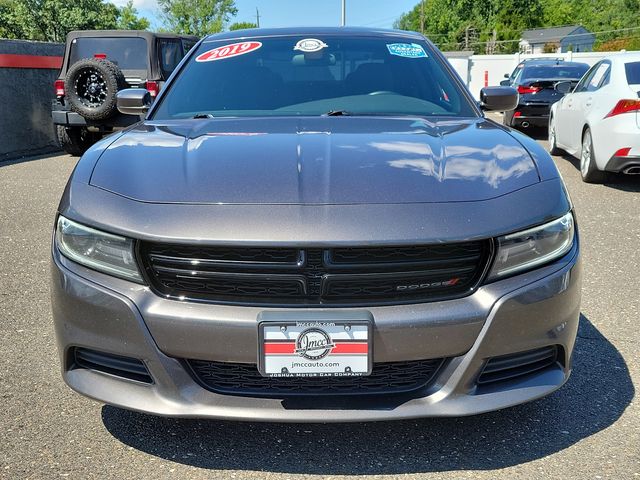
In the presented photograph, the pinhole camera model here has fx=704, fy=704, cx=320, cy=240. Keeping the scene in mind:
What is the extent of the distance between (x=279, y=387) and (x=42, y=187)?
6894 mm

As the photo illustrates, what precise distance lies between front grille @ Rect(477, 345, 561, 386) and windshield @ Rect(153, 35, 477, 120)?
145cm

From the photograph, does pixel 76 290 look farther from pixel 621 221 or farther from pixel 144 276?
pixel 621 221

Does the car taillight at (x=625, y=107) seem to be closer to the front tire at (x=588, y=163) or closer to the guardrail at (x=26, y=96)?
the front tire at (x=588, y=163)

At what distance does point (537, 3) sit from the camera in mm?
78188

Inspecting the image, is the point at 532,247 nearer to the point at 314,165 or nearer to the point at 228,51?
the point at 314,165

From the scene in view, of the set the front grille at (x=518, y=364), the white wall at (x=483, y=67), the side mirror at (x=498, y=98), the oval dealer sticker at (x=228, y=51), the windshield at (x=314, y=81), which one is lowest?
the white wall at (x=483, y=67)

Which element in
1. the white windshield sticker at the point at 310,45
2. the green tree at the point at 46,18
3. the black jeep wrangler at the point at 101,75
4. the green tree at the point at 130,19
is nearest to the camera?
the white windshield sticker at the point at 310,45

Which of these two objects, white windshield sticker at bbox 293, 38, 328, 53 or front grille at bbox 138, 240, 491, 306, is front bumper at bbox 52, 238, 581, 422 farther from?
white windshield sticker at bbox 293, 38, 328, 53

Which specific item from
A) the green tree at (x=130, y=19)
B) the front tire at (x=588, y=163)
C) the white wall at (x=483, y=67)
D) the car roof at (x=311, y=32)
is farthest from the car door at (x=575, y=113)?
the green tree at (x=130, y=19)

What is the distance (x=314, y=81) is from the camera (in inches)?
141

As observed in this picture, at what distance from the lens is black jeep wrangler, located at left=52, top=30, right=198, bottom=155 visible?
9555mm

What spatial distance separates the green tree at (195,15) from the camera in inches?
2936

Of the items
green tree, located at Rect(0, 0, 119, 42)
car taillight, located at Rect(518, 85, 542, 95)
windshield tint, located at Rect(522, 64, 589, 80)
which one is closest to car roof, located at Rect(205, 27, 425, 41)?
car taillight, located at Rect(518, 85, 542, 95)

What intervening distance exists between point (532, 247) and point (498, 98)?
1.89 meters
